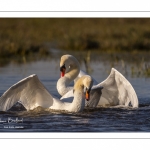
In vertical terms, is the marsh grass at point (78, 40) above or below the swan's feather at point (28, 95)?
above

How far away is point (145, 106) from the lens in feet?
35.6

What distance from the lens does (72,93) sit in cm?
1047

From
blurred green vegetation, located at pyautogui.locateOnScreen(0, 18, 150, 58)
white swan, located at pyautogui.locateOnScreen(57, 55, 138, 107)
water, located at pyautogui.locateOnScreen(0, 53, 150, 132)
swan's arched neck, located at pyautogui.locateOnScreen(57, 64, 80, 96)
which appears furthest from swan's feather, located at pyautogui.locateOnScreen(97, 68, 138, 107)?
blurred green vegetation, located at pyautogui.locateOnScreen(0, 18, 150, 58)

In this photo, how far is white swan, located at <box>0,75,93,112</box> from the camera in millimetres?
9703

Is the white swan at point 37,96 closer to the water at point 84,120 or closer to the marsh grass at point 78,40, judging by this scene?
the water at point 84,120

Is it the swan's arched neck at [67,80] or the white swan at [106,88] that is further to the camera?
the swan's arched neck at [67,80]

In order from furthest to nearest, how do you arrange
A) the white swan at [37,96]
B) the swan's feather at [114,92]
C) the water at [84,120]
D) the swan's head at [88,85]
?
the swan's feather at [114,92] → the white swan at [37,96] → the swan's head at [88,85] → the water at [84,120]

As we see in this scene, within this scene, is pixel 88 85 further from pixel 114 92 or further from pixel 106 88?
pixel 114 92

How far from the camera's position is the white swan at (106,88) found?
10.5 m

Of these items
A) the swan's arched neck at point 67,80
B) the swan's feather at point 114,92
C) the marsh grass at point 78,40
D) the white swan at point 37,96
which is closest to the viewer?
the white swan at point 37,96

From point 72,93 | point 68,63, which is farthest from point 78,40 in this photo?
point 72,93

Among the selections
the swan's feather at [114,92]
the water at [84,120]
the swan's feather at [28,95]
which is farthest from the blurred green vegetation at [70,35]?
the swan's feather at [28,95]

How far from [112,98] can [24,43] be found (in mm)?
7966
